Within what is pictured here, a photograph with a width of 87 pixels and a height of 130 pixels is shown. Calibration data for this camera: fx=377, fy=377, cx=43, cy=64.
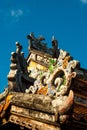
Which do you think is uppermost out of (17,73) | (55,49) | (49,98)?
(55,49)

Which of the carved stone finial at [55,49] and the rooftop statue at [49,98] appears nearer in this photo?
the rooftop statue at [49,98]

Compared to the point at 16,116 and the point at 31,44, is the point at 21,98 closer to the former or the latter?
the point at 16,116

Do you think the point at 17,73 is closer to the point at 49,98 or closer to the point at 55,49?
the point at 49,98

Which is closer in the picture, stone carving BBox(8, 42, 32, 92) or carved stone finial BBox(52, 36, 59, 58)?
stone carving BBox(8, 42, 32, 92)

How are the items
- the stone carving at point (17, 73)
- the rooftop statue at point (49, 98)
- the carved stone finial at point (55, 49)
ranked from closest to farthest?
1. the rooftop statue at point (49, 98)
2. the stone carving at point (17, 73)
3. the carved stone finial at point (55, 49)

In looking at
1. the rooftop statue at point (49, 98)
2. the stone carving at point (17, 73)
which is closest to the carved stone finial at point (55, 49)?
the stone carving at point (17, 73)

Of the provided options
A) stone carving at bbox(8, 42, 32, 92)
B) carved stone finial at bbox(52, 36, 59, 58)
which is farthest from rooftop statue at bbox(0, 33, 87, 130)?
carved stone finial at bbox(52, 36, 59, 58)

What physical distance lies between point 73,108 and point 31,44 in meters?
20.2

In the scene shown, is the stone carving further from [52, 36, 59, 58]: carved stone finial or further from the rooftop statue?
[52, 36, 59, 58]: carved stone finial

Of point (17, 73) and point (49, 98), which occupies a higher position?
point (17, 73)

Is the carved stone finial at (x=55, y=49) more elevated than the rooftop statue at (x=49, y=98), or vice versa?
the carved stone finial at (x=55, y=49)

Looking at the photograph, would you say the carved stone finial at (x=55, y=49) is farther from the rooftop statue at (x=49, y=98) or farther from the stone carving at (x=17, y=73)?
the rooftop statue at (x=49, y=98)

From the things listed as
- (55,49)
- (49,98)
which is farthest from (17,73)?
(55,49)

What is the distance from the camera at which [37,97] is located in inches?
504
